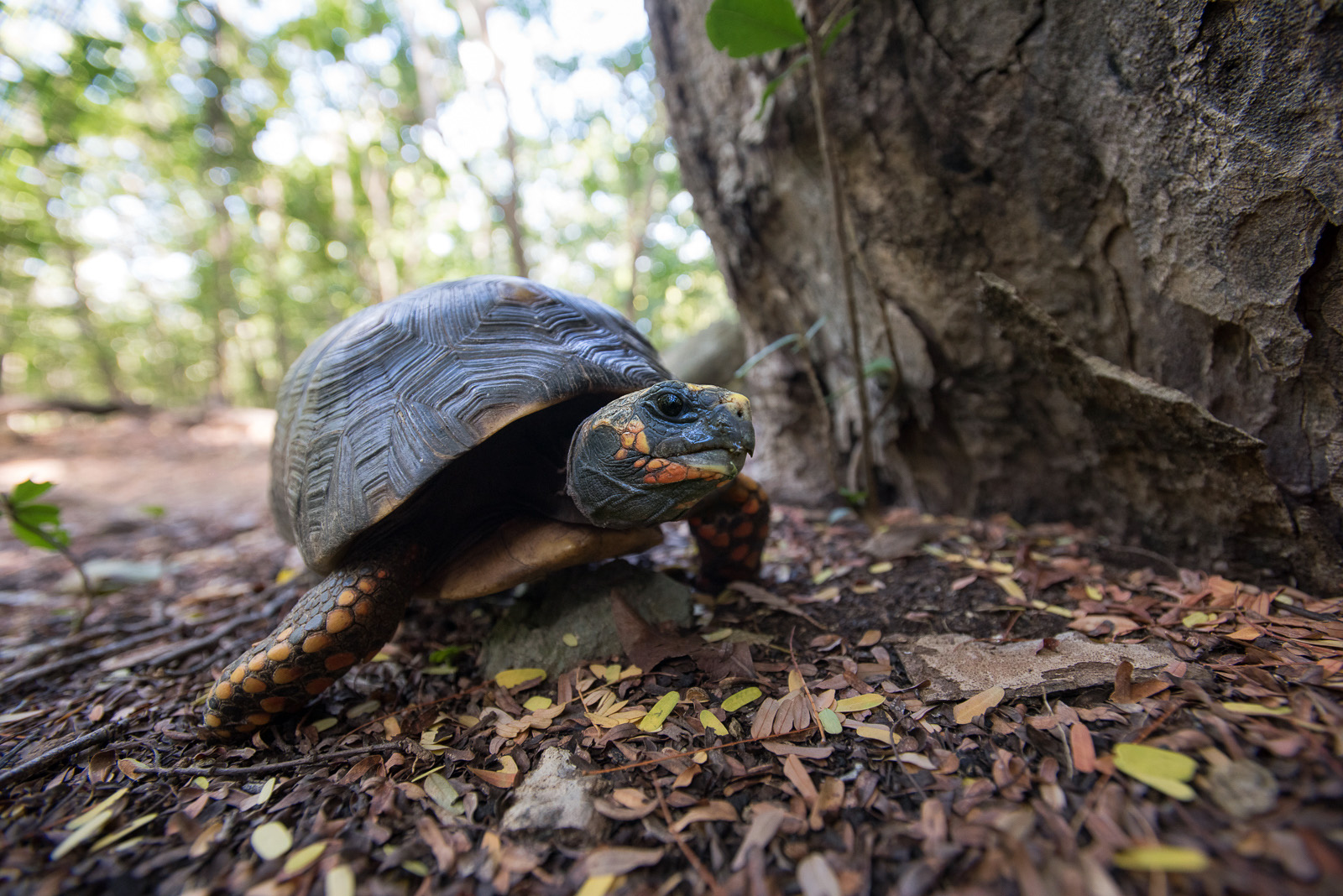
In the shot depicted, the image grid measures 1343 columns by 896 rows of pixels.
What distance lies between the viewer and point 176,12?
11523mm

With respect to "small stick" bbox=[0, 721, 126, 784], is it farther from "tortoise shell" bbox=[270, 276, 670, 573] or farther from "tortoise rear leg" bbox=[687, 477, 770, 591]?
"tortoise rear leg" bbox=[687, 477, 770, 591]

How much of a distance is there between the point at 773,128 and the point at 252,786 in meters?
3.35

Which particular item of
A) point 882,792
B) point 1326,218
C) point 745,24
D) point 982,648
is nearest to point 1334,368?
point 1326,218

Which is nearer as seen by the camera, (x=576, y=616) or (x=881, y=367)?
(x=576, y=616)

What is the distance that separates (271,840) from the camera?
55.6 inches

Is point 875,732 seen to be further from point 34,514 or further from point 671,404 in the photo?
point 34,514

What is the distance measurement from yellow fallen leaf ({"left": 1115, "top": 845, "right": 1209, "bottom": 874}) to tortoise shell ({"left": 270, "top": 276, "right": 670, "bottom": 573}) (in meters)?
1.71

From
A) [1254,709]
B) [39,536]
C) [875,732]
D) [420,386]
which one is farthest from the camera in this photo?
[39,536]

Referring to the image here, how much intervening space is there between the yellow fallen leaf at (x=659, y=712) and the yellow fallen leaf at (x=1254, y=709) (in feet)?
4.46

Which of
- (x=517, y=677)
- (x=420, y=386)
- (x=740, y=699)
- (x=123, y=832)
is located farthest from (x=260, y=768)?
(x=740, y=699)

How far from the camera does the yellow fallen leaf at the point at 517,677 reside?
2027 mm

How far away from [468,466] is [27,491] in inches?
83.0

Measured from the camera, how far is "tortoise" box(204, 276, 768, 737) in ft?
5.67

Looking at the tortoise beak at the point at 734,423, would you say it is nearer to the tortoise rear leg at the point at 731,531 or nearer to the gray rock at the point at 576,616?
the tortoise rear leg at the point at 731,531
